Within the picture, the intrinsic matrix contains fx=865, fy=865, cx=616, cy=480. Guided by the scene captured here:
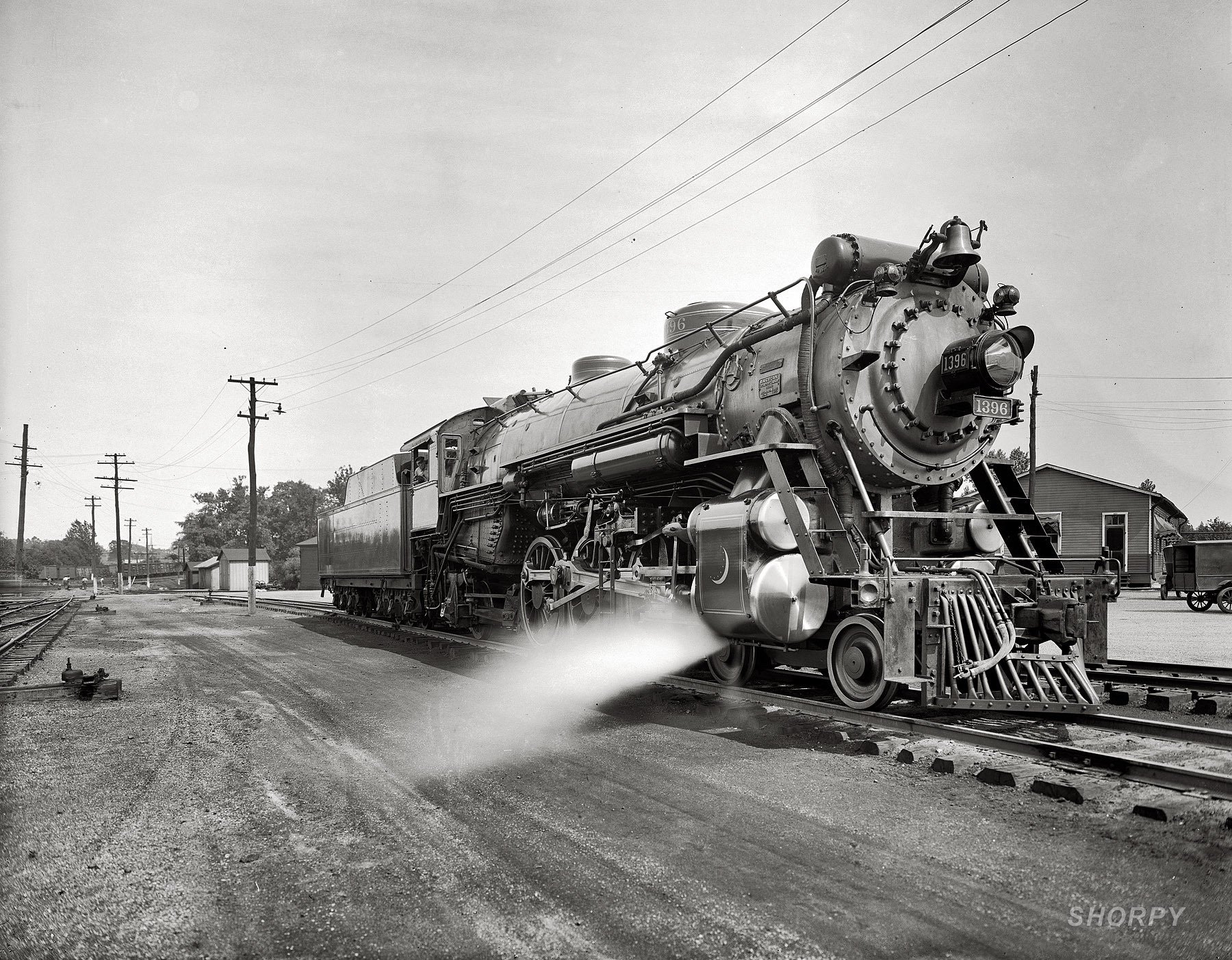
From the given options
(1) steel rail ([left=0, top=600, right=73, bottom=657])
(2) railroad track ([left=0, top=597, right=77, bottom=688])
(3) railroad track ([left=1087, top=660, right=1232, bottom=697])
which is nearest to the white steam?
(3) railroad track ([left=1087, top=660, right=1232, bottom=697])

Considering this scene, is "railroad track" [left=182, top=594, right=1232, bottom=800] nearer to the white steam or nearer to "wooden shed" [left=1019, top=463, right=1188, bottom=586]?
the white steam

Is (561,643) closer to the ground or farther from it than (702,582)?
closer to the ground

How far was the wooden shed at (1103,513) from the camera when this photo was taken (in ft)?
101

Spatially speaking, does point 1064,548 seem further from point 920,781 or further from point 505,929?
point 505,929

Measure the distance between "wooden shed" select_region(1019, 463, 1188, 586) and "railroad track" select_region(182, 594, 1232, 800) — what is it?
26.7m

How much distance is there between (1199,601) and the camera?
21766 mm

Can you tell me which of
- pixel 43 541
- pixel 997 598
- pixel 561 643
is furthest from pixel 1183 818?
pixel 43 541

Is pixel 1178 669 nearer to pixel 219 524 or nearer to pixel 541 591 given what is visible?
pixel 541 591

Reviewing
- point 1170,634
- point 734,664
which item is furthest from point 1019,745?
point 1170,634

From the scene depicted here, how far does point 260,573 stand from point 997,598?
59.7m

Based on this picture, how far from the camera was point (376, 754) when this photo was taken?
5.65 meters

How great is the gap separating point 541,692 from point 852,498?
131 inches

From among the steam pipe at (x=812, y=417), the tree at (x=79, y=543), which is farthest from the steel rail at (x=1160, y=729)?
the tree at (x=79, y=543)

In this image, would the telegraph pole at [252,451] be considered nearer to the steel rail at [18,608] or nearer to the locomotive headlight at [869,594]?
the steel rail at [18,608]
